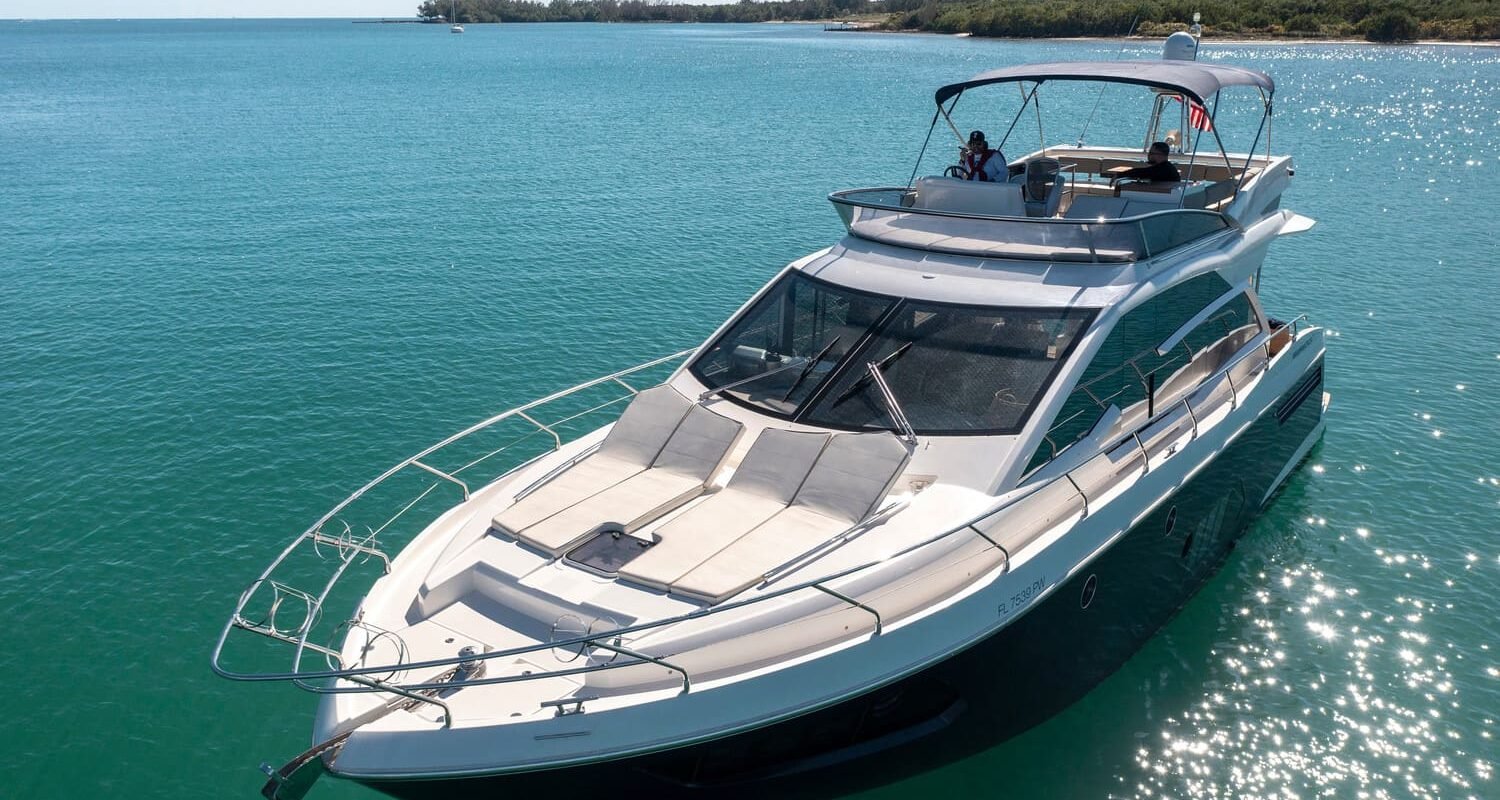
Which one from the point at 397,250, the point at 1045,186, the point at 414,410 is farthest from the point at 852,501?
the point at 397,250

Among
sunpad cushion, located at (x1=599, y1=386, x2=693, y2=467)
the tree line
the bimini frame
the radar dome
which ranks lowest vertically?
sunpad cushion, located at (x1=599, y1=386, x2=693, y2=467)

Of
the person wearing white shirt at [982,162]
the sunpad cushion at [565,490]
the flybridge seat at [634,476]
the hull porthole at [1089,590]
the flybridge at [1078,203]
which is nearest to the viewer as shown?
the flybridge seat at [634,476]

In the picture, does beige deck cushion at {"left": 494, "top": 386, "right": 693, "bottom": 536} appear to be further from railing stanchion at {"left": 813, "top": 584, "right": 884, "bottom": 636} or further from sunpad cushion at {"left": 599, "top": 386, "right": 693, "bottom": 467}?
railing stanchion at {"left": 813, "top": 584, "right": 884, "bottom": 636}

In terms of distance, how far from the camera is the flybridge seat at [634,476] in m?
7.33

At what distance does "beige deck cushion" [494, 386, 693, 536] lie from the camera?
7.53m

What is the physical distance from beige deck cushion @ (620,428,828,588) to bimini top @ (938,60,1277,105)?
5009 mm

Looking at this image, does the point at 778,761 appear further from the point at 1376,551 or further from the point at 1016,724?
the point at 1376,551

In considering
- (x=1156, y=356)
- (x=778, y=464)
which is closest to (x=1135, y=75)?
(x=1156, y=356)

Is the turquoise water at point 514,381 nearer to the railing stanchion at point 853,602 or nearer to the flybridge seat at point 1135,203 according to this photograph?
the railing stanchion at point 853,602

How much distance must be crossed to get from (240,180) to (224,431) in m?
20.7

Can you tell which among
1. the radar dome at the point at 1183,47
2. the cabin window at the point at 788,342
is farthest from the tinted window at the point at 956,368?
the radar dome at the point at 1183,47

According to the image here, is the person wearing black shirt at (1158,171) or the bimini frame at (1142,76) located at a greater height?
the bimini frame at (1142,76)

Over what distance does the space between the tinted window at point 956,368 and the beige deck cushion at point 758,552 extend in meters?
1.11

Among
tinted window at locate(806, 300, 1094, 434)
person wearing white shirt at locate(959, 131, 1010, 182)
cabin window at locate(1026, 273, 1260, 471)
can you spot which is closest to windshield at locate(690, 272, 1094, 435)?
tinted window at locate(806, 300, 1094, 434)
